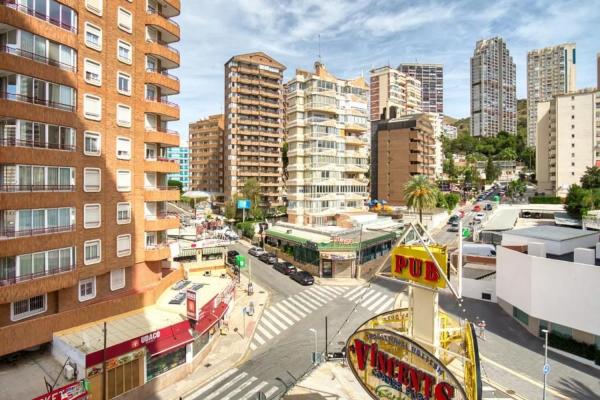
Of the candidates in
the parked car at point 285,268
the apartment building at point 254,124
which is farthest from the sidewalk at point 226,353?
the apartment building at point 254,124

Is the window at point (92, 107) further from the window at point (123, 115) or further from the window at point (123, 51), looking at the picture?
the window at point (123, 51)

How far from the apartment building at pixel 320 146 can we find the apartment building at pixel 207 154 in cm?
5734

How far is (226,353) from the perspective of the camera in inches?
1280

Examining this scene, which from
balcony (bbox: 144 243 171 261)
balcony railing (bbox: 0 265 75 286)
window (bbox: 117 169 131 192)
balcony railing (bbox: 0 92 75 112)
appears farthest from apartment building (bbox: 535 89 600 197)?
balcony railing (bbox: 0 265 75 286)

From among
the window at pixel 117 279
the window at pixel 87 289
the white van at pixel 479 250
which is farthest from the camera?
the white van at pixel 479 250

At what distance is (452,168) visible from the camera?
16250cm

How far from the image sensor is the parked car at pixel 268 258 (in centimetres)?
6177

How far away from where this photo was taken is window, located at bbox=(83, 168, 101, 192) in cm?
2828

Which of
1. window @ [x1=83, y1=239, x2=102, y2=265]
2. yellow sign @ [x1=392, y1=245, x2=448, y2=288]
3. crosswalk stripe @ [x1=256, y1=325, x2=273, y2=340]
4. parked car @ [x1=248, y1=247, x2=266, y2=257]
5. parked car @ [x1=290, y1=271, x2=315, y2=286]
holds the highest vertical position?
yellow sign @ [x1=392, y1=245, x2=448, y2=288]

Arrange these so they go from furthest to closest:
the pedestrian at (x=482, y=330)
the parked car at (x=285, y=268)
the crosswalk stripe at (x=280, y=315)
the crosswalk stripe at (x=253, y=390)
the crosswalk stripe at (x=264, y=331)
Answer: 1. the parked car at (x=285, y=268)
2. the crosswalk stripe at (x=280, y=315)
3. the crosswalk stripe at (x=264, y=331)
4. the pedestrian at (x=482, y=330)
5. the crosswalk stripe at (x=253, y=390)

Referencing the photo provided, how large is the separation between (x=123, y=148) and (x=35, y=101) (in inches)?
291

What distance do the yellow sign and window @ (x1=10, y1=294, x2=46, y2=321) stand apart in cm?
2413

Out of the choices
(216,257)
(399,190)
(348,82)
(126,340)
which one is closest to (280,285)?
(216,257)

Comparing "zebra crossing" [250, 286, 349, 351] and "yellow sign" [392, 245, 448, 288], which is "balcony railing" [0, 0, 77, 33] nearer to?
"yellow sign" [392, 245, 448, 288]
